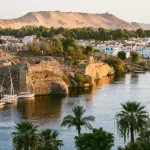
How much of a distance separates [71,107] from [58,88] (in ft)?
18.0

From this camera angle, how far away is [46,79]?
105 ft

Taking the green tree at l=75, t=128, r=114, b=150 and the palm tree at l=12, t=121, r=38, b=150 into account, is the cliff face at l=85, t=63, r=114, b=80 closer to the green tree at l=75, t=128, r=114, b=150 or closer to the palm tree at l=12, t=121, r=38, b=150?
the palm tree at l=12, t=121, r=38, b=150

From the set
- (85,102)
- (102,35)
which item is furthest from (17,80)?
(102,35)

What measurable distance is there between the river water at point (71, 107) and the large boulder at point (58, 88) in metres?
0.59

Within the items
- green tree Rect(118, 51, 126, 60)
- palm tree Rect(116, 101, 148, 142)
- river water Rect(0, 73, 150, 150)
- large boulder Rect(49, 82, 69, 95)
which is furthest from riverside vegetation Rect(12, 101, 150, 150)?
green tree Rect(118, 51, 126, 60)

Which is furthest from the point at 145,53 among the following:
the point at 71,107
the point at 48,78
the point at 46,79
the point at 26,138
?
the point at 26,138

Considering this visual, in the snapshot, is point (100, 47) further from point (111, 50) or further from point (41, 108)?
point (41, 108)

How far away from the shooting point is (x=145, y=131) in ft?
44.3

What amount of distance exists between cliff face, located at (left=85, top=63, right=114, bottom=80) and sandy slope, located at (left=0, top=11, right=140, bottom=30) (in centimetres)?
10330

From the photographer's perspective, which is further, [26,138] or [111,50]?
[111,50]

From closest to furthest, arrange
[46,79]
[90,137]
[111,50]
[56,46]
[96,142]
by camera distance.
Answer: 1. [96,142]
2. [90,137]
3. [46,79]
4. [56,46]
5. [111,50]

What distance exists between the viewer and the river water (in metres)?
20.0

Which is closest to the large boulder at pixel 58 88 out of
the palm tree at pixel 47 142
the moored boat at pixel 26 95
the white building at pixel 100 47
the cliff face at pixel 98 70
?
the moored boat at pixel 26 95

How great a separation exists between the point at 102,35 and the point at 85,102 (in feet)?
149
